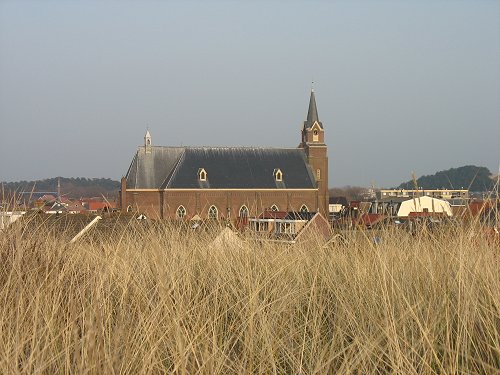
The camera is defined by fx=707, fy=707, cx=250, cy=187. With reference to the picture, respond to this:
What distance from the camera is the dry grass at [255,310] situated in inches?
110

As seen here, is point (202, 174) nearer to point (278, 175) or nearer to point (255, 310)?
point (278, 175)

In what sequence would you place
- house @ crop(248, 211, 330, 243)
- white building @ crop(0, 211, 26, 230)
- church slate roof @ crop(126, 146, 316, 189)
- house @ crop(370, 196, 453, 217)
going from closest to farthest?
house @ crop(370, 196, 453, 217) → white building @ crop(0, 211, 26, 230) → house @ crop(248, 211, 330, 243) → church slate roof @ crop(126, 146, 316, 189)

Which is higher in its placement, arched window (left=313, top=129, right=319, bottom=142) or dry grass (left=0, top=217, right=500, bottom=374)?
arched window (left=313, top=129, right=319, bottom=142)

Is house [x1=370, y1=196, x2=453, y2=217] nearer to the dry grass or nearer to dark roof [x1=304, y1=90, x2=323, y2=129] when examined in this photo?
the dry grass

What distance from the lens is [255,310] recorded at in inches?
140

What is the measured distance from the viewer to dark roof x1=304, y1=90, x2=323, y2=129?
64188 mm

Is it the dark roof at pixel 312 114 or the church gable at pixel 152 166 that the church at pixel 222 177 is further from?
the dark roof at pixel 312 114

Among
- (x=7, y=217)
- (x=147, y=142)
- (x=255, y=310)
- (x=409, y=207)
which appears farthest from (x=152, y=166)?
(x=255, y=310)

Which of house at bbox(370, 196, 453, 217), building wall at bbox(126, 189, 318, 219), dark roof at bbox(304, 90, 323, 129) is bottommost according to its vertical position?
building wall at bbox(126, 189, 318, 219)

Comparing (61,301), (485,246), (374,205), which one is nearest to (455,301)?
(485,246)

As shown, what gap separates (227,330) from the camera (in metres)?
3.60

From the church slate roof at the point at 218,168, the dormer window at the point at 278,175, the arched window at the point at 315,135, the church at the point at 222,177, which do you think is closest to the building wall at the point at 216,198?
the church at the point at 222,177

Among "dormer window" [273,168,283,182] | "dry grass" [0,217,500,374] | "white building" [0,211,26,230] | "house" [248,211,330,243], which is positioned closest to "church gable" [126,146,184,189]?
"dormer window" [273,168,283,182]

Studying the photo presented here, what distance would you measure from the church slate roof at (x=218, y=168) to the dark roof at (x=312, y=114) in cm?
393
